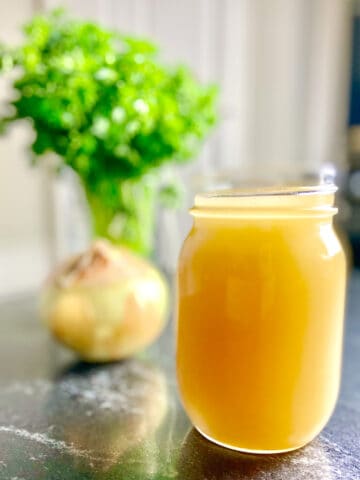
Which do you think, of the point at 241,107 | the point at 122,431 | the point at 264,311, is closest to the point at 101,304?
the point at 122,431

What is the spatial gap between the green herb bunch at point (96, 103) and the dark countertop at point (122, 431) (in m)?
0.29

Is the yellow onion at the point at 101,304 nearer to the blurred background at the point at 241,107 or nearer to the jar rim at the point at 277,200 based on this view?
the jar rim at the point at 277,200

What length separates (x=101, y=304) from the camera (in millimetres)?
646

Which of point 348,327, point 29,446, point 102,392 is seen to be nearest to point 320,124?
point 348,327

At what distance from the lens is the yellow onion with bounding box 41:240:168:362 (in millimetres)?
650

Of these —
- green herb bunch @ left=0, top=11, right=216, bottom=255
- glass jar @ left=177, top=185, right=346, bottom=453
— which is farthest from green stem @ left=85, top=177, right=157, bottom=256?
glass jar @ left=177, top=185, right=346, bottom=453

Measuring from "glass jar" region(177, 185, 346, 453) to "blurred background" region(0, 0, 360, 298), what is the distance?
82cm

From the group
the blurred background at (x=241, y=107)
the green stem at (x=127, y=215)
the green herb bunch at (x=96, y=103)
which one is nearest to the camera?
the green herb bunch at (x=96, y=103)

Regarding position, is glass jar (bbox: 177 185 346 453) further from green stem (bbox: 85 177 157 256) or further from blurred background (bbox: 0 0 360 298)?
blurred background (bbox: 0 0 360 298)

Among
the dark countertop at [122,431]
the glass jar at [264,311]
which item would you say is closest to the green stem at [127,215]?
the dark countertop at [122,431]

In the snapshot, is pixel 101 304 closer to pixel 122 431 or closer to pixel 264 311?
pixel 122 431

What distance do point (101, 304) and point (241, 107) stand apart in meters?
1.31

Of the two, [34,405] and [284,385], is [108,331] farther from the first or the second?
[284,385]

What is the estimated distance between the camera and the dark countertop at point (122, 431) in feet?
1.42
